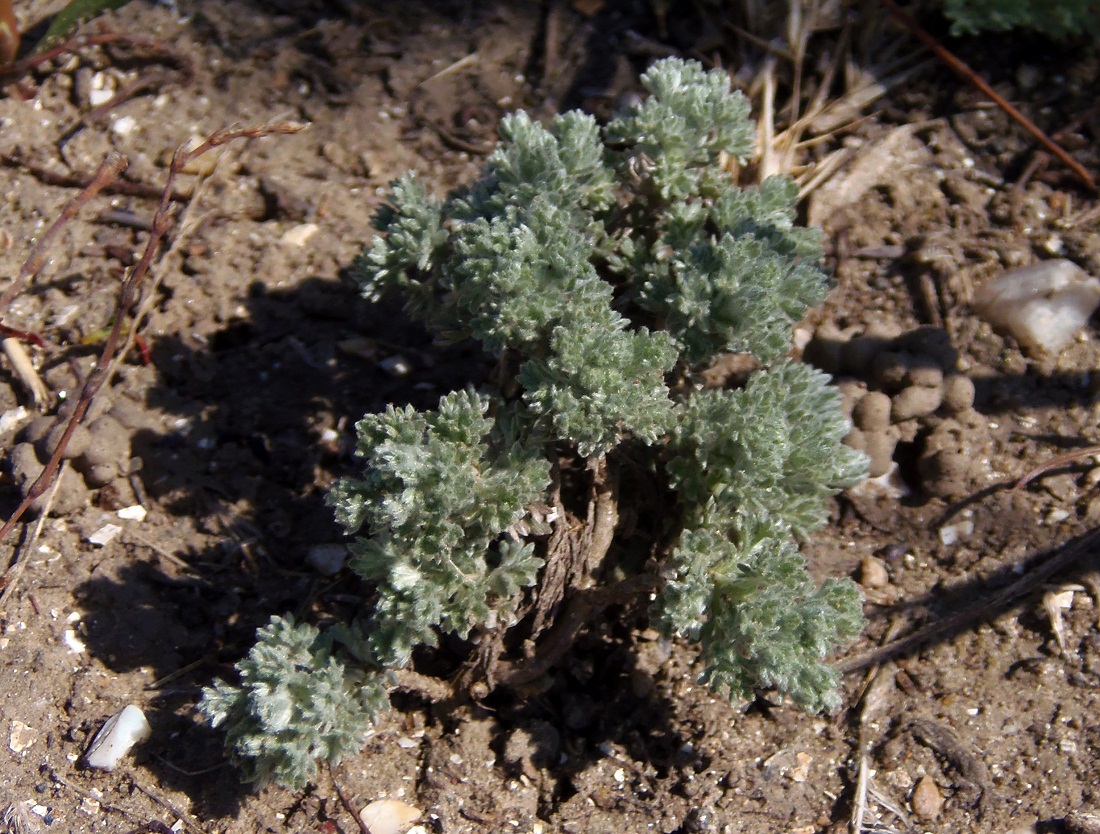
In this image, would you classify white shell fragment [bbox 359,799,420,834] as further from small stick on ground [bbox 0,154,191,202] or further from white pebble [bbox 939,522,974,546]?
small stick on ground [bbox 0,154,191,202]

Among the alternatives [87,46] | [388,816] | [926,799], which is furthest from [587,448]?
[87,46]

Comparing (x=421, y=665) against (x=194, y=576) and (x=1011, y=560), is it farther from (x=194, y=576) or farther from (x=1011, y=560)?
(x=1011, y=560)

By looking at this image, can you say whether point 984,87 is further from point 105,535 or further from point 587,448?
point 105,535

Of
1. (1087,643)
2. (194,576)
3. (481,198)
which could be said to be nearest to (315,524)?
(194,576)

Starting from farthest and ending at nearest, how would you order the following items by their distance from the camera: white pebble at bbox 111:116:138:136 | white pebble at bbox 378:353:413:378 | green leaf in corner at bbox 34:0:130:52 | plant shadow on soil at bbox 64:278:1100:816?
green leaf in corner at bbox 34:0:130:52
white pebble at bbox 111:116:138:136
white pebble at bbox 378:353:413:378
plant shadow on soil at bbox 64:278:1100:816

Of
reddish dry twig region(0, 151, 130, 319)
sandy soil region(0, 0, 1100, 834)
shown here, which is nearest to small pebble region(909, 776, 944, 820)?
sandy soil region(0, 0, 1100, 834)
